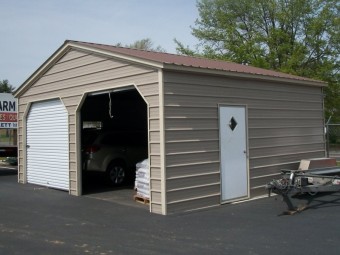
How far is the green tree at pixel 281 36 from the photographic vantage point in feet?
85.1

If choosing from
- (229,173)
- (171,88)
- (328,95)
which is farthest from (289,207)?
(328,95)

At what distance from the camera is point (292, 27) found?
28125mm

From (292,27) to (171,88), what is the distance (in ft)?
69.9

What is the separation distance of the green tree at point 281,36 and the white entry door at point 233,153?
604 inches

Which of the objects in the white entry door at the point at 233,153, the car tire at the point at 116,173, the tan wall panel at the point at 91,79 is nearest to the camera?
the tan wall panel at the point at 91,79

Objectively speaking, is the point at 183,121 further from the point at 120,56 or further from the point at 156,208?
the point at 120,56

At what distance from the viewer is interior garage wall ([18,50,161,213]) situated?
29.4 ft

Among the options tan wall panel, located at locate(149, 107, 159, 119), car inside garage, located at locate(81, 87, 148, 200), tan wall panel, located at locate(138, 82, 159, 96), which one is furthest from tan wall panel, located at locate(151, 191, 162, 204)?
car inside garage, located at locate(81, 87, 148, 200)

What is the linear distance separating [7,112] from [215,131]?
10.8 m

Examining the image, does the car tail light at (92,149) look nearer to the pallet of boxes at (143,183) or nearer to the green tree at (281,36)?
the pallet of boxes at (143,183)

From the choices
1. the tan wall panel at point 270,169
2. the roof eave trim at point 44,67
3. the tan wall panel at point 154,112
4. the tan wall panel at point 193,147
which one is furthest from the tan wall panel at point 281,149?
the roof eave trim at point 44,67

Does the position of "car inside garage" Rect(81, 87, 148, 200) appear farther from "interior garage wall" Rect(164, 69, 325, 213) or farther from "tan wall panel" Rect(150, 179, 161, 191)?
"interior garage wall" Rect(164, 69, 325, 213)

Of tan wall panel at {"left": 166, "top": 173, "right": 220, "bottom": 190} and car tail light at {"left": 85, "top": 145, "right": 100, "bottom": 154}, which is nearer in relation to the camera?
tan wall panel at {"left": 166, "top": 173, "right": 220, "bottom": 190}

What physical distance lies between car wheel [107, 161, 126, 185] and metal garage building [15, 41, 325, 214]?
139 cm
